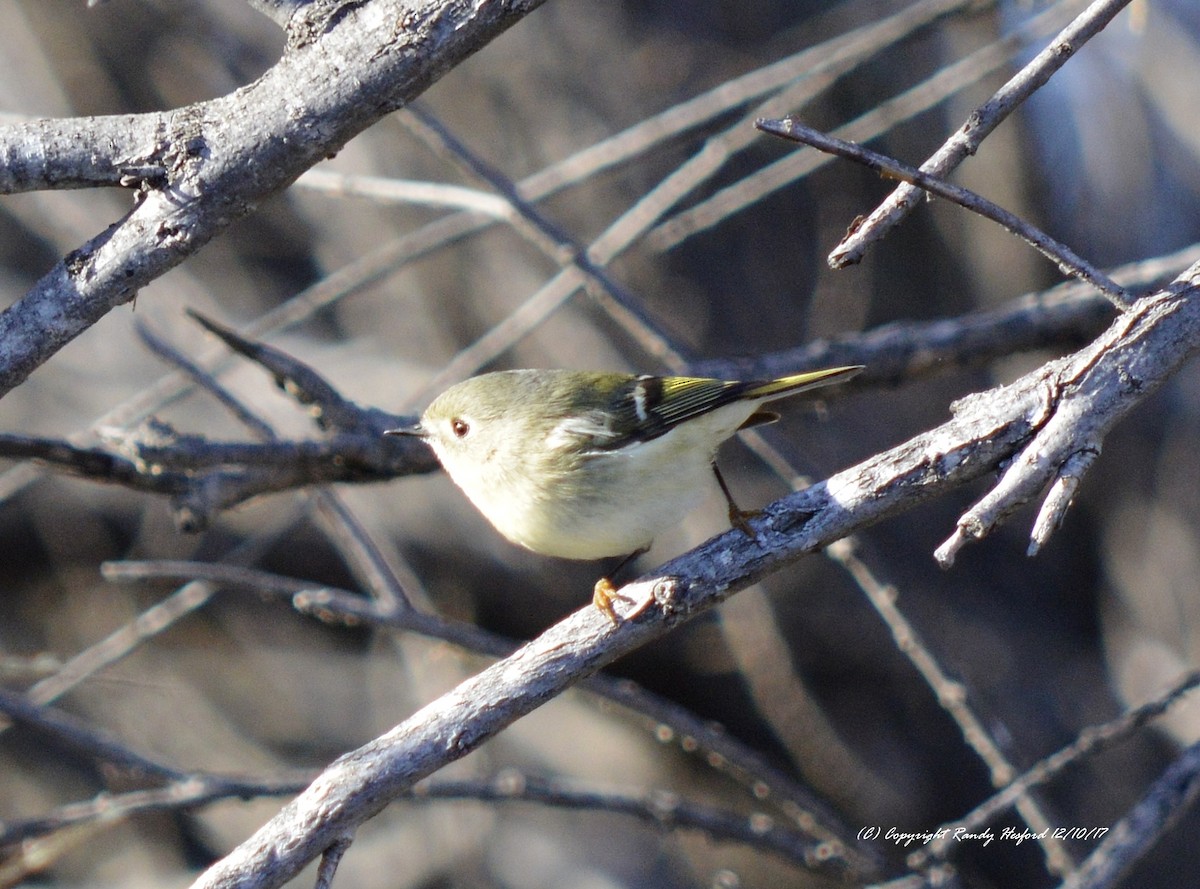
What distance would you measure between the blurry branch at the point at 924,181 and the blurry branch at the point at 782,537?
15 cm

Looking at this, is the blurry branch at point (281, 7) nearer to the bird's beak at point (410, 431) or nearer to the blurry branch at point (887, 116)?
the bird's beak at point (410, 431)

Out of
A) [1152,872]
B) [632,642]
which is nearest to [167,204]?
[632,642]

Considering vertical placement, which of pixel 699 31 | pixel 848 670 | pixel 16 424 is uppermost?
pixel 16 424

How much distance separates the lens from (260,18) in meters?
4.33

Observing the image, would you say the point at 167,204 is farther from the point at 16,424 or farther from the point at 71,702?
the point at 71,702

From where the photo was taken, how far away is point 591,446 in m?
2.53

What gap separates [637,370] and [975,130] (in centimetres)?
241

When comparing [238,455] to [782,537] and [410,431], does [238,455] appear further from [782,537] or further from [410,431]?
[782,537]

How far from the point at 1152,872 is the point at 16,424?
4.52 meters

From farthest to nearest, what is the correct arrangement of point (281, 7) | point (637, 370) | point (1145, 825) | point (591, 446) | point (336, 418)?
point (637, 370)
point (336, 418)
point (591, 446)
point (1145, 825)
point (281, 7)

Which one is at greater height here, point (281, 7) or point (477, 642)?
point (281, 7)

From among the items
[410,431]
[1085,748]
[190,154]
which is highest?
[410,431]

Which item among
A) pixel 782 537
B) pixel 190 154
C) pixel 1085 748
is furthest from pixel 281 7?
pixel 1085 748

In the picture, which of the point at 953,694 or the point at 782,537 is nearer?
the point at 782,537
